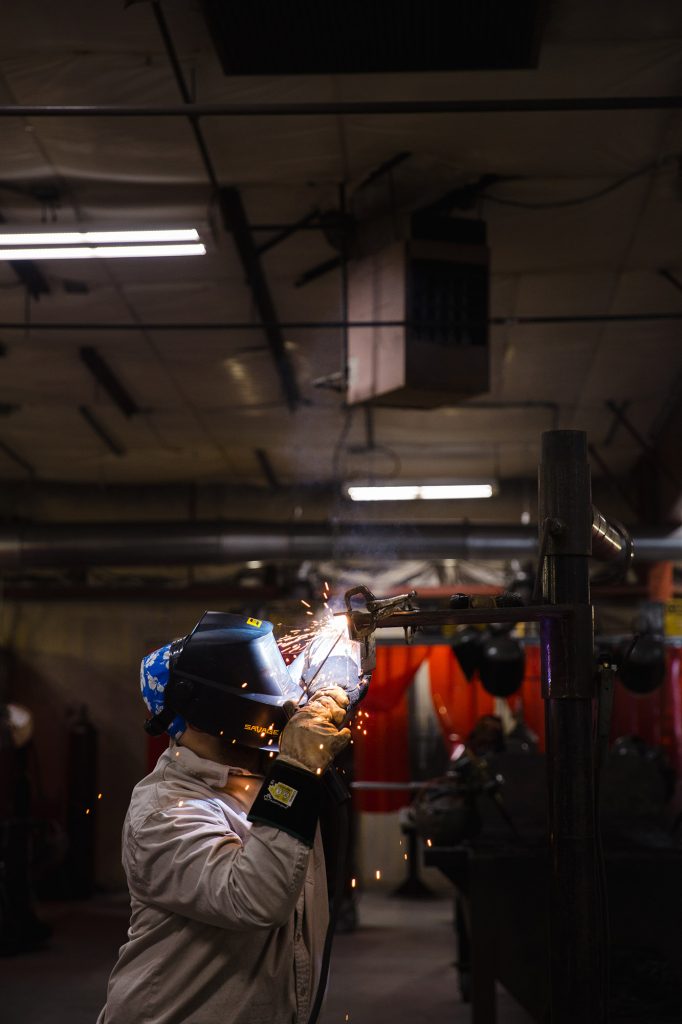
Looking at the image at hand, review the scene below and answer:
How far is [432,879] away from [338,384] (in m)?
6.63

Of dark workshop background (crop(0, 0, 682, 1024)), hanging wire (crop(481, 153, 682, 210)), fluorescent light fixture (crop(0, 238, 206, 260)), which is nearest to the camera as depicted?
dark workshop background (crop(0, 0, 682, 1024))

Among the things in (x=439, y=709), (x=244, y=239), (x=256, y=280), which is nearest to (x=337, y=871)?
(x=244, y=239)

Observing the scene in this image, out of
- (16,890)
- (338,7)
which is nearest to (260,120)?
(338,7)

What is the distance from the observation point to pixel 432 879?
12.3m

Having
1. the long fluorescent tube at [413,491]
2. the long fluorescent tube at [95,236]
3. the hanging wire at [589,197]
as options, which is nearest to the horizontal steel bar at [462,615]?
the long fluorescent tube at [95,236]

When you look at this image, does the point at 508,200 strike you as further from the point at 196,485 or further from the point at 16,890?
the point at 196,485

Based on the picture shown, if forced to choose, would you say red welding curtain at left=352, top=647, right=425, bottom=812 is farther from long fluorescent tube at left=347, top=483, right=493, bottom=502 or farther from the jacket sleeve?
the jacket sleeve

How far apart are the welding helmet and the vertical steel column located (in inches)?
22.7

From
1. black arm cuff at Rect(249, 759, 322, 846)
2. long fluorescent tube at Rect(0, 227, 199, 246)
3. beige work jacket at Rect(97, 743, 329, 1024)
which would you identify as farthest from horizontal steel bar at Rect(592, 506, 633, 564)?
long fluorescent tube at Rect(0, 227, 199, 246)

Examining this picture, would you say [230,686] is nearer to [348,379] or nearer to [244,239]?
[244,239]

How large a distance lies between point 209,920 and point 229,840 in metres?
0.16

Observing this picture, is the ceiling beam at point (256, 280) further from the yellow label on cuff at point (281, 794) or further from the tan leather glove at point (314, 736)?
the yellow label on cuff at point (281, 794)

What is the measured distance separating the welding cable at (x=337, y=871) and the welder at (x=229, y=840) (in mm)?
13

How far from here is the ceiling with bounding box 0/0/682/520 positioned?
191 inches
